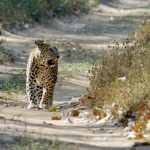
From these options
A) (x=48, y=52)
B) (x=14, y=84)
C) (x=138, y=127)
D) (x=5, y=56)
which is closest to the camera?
(x=138, y=127)

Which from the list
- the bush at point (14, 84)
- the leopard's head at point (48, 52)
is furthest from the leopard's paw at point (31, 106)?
the bush at point (14, 84)

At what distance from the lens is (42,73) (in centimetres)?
1234

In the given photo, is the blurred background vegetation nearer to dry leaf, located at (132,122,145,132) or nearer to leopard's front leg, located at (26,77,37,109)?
leopard's front leg, located at (26,77,37,109)

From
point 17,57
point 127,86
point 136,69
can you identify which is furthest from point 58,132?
point 17,57

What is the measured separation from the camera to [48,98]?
12414mm

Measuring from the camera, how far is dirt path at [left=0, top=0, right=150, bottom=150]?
8.92 m

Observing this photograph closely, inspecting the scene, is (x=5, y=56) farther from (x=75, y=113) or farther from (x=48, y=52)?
(x=75, y=113)

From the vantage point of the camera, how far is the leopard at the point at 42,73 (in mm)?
12109

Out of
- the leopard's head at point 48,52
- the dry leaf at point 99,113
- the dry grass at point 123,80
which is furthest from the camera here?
the leopard's head at point 48,52

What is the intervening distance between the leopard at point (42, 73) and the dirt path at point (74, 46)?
0.30 metres

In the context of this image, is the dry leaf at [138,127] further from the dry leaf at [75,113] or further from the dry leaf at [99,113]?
the dry leaf at [75,113]

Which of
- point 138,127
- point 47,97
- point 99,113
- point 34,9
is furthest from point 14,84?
point 34,9

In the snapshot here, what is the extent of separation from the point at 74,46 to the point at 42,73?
8.33 m

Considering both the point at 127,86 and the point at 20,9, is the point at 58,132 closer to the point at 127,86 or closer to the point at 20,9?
the point at 127,86
